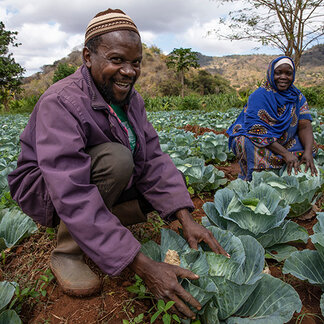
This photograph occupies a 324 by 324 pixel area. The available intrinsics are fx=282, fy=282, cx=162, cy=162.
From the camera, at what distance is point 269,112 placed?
285cm

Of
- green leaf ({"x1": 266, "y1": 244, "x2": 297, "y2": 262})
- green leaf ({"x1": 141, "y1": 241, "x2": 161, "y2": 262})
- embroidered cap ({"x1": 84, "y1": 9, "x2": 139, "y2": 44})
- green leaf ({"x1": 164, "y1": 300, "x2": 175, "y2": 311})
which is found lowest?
green leaf ({"x1": 266, "y1": 244, "x2": 297, "y2": 262})

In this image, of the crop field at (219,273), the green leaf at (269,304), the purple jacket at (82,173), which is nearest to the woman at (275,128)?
the crop field at (219,273)

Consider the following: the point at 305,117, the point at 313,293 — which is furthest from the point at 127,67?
the point at 305,117

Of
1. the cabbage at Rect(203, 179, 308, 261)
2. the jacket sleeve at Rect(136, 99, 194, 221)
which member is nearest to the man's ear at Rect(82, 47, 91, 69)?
the jacket sleeve at Rect(136, 99, 194, 221)

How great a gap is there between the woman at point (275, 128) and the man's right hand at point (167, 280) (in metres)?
1.95

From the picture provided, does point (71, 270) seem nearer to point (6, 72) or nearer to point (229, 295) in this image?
point (229, 295)

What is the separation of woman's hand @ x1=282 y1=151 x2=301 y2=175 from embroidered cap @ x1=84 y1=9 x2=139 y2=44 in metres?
1.97

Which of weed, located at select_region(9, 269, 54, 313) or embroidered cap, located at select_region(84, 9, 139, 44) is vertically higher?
embroidered cap, located at select_region(84, 9, 139, 44)

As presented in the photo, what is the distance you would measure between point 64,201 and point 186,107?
14.2 metres

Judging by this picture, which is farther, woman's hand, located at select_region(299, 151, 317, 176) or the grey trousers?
woman's hand, located at select_region(299, 151, 317, 176)

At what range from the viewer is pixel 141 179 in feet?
5.57

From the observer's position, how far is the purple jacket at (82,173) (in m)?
1.11

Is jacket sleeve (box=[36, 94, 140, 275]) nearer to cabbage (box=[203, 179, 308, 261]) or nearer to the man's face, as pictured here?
the man's face

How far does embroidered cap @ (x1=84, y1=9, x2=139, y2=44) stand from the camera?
4.35 feet
